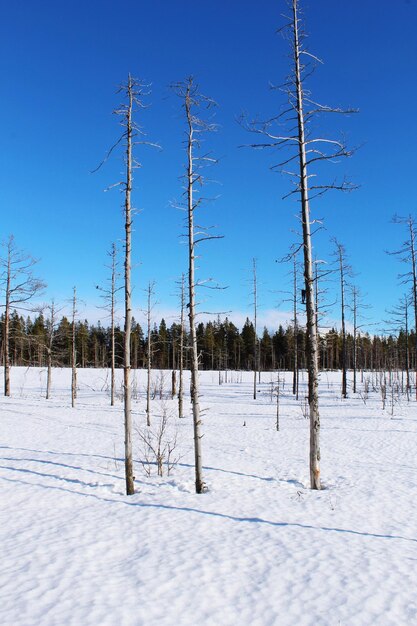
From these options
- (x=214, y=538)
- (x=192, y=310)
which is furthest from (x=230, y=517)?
(x=192, y=310)

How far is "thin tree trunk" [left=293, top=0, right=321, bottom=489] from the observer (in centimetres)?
984

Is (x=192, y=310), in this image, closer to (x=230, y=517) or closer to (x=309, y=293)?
(x=309, y=293)

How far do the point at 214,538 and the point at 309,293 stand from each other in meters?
5.80

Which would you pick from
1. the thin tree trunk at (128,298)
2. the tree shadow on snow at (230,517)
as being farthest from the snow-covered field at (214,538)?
the thin tree trunk at (128,298)

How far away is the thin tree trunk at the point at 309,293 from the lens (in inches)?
388

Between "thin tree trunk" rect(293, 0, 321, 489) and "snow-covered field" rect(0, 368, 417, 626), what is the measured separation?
1.23m

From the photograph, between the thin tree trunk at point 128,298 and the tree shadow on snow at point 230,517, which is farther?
the thin tree trunk at point 128,298

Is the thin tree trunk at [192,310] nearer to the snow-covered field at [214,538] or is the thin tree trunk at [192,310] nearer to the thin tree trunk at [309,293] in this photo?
the snow-covered field at [214,538]

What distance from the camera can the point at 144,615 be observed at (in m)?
4.96

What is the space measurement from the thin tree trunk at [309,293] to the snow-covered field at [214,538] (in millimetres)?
1227

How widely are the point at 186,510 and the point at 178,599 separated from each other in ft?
12.3

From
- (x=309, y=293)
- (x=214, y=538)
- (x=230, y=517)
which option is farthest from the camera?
(x=309, y=293)

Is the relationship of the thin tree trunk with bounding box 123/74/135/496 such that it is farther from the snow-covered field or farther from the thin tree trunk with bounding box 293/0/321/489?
Result: the thin tree trunk with bounding box 293/0/321/489

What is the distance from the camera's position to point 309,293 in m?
9.98
